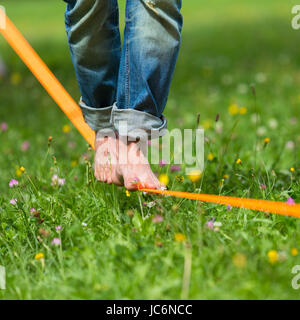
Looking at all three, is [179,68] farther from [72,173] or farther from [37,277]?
[37,277]

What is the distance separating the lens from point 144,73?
5.67ft

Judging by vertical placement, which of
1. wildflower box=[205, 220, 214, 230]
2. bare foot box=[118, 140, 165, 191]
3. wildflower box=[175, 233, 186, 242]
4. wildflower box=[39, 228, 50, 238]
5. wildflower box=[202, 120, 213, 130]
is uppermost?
wildflower box=[202, 120, 213, 130]

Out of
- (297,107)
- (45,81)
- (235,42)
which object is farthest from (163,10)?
(235,42)

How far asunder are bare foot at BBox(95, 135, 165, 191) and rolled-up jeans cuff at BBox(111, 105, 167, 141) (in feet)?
0.17

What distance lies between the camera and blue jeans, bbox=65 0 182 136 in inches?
67.8

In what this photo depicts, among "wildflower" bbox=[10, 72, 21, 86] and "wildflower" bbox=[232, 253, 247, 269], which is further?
"wildflower" bbox=[10, 72, 21, 86]

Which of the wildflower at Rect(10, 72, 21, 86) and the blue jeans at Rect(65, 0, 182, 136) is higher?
the wildflower at Rect(10, 72, 21, 86)

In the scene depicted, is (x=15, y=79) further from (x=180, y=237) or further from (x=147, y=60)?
(x=180, y=237)

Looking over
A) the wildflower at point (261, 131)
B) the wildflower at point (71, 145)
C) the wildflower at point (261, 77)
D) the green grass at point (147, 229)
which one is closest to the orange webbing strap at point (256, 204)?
the green grass at point (147, 229)

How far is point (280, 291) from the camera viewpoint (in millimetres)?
1232

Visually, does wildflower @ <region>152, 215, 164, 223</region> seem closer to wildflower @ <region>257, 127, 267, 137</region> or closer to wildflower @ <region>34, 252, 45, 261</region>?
wildflower @ <region>34, 252, 45, 261</region>

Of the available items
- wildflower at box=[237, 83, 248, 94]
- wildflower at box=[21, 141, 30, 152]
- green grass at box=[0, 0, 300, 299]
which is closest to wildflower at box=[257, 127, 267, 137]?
green grass at box=[0, 0, 300, 299]

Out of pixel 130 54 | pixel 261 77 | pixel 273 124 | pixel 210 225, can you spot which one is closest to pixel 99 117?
pixel 130 54

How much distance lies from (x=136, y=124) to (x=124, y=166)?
0.53 feet
